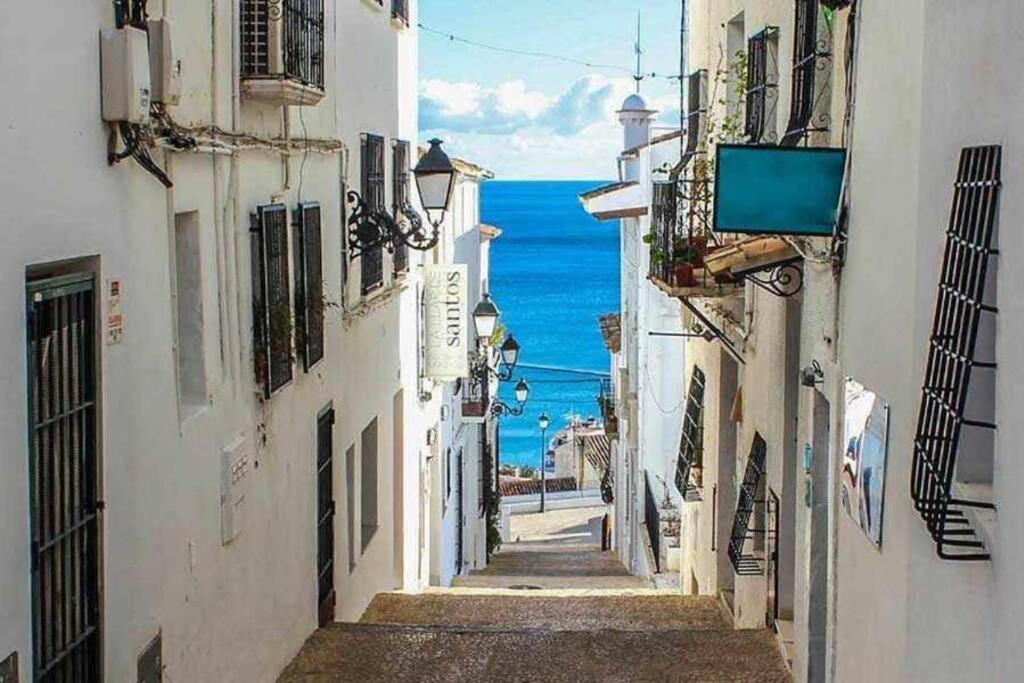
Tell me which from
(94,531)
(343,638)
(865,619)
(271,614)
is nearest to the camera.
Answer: (94,531)

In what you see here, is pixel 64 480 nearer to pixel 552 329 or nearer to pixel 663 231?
pixel 663 231

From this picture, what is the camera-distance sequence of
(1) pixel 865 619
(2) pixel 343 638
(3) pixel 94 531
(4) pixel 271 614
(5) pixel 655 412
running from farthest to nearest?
1. (5) pixel 655 412
2. (2) pixel 343 638
3. (4) pixel 271 614
4. (1) pixel 865 619
5. (3) pixel 94 531

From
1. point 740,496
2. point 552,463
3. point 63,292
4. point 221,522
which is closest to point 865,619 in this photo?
point 221,522

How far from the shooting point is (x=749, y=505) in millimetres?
13891

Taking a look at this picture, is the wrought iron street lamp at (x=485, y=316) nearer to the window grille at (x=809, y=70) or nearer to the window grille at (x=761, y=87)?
the window grille at (x=761, y=87)

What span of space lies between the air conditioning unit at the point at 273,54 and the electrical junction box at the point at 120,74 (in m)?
3.28

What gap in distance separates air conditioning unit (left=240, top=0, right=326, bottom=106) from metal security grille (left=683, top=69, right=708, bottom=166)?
6911mm

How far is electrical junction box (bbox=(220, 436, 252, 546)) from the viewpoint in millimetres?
9875

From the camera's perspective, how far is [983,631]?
17.8 ft

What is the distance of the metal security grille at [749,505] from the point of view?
13.6m

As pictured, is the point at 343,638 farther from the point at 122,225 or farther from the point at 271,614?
the point at 122,225

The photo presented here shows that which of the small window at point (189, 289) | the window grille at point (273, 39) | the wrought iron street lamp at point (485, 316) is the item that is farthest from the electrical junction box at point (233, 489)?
the wrought iron street lamp at point (485, 316)

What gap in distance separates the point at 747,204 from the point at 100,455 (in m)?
4.37

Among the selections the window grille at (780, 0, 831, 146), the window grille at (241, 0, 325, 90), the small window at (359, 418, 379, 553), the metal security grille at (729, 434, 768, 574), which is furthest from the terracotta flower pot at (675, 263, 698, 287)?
the small window at (359, 418, 379, 553)
